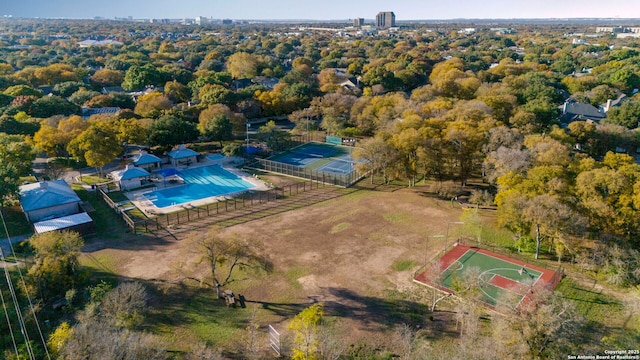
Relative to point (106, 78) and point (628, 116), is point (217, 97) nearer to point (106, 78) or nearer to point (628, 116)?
point (106, 78)

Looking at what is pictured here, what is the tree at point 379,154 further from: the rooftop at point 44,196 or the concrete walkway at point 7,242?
the concrete walkway at point 7,242

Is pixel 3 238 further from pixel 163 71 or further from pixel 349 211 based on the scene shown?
pixel 163 71

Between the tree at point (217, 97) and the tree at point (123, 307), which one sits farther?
the tree at point (217, 97)

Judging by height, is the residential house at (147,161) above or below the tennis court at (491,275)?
above

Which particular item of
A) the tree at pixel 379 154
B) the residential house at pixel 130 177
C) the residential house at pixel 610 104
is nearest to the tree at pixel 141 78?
the residential house at pixel 130 177

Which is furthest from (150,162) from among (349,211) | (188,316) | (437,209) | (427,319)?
(427,319)

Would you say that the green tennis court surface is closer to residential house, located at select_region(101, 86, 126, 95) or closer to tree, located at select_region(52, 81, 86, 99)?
tree, located at select_region(52, 81, 86, 99)

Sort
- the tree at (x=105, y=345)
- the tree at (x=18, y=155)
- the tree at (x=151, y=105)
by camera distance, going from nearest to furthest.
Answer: the tree at (x=105, y=345) → the tree at (x=18, y=155) → the tree at (x=151, y=105)
